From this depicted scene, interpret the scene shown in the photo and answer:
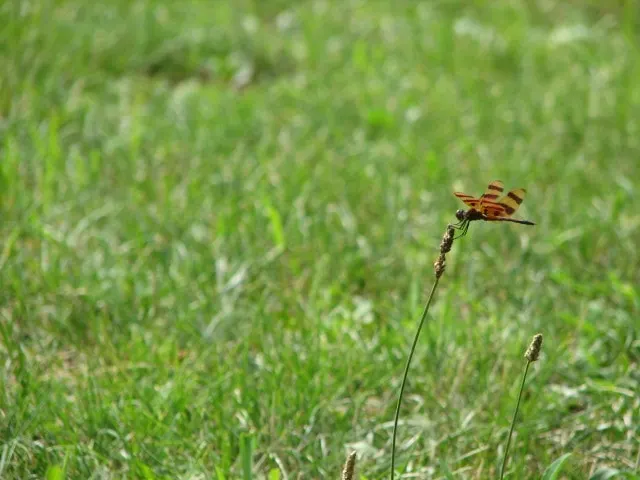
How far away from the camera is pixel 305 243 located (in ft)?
10.7

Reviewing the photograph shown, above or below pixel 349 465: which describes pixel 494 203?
above

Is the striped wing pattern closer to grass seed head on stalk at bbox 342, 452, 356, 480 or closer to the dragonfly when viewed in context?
the dragonfly

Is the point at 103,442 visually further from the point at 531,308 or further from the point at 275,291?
the point at 531,308

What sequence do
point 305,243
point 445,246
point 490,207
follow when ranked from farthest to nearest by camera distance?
point 305,243 < point 490,207 < point 445,246

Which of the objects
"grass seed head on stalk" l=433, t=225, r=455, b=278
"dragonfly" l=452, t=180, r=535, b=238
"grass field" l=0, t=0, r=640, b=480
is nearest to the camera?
"grass seed head on stalk" l=433, t=225, r=455, b=278

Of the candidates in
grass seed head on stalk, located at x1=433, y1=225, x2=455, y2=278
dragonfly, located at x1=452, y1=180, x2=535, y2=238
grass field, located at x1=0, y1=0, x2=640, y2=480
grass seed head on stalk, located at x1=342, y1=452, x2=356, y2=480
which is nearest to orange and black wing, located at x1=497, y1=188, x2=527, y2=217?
dragonfly, located at x1=452, y1=180, x2=535, y2=238

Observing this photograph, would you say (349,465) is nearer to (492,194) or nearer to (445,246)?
(445,246)

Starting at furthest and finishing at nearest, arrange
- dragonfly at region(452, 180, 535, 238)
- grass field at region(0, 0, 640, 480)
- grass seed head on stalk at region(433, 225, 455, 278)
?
grass field at region(0, 0, 640, 480)
dragonfly at region(452, 180, 535, 238)
grass seed head on stalk at region(433, 225, 455, 278)

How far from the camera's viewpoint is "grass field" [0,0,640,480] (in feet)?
7.62

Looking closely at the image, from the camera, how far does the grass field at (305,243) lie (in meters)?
2.32

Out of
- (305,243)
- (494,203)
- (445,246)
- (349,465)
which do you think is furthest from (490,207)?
(305,243)

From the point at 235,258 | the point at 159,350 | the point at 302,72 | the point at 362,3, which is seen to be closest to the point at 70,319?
the point at 159,350

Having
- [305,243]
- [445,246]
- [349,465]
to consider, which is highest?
[445,246]

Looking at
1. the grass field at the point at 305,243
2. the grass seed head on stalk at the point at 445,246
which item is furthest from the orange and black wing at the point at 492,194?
the grass field at the point at 305,243
